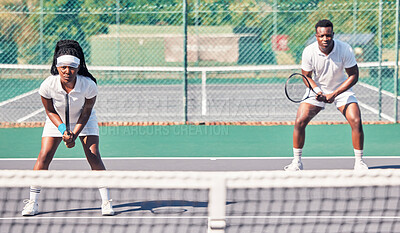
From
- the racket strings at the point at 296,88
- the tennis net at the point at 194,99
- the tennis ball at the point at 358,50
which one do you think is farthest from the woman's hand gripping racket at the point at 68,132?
the tennis ball at the point at 358,50

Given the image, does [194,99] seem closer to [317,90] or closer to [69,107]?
[317,90]

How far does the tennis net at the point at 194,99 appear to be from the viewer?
12.1m

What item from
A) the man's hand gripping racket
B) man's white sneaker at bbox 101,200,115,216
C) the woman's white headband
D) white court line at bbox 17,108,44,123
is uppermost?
the woman's white headband

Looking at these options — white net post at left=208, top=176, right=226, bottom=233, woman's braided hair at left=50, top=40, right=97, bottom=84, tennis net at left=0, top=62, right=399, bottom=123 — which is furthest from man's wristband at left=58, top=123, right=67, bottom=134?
tennis net at left=0, top=62, right=399, bottom=123

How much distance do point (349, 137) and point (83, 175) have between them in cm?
729

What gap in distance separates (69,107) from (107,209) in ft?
3.02

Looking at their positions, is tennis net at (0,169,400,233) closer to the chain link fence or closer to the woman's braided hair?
the woman's braided hair

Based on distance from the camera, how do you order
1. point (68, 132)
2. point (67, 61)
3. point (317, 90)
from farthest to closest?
1. point (317, 90)
2. point (68, 132)
3. point (67, 61)

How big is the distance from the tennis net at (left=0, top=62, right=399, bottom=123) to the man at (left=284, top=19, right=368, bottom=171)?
376cm

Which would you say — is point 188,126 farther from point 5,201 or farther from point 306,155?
point 5,201

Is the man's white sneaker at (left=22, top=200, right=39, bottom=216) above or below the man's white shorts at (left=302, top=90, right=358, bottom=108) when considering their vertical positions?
below

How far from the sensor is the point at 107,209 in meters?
5.75

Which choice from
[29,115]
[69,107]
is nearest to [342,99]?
[69,107]

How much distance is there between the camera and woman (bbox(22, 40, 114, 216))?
18.4ft
